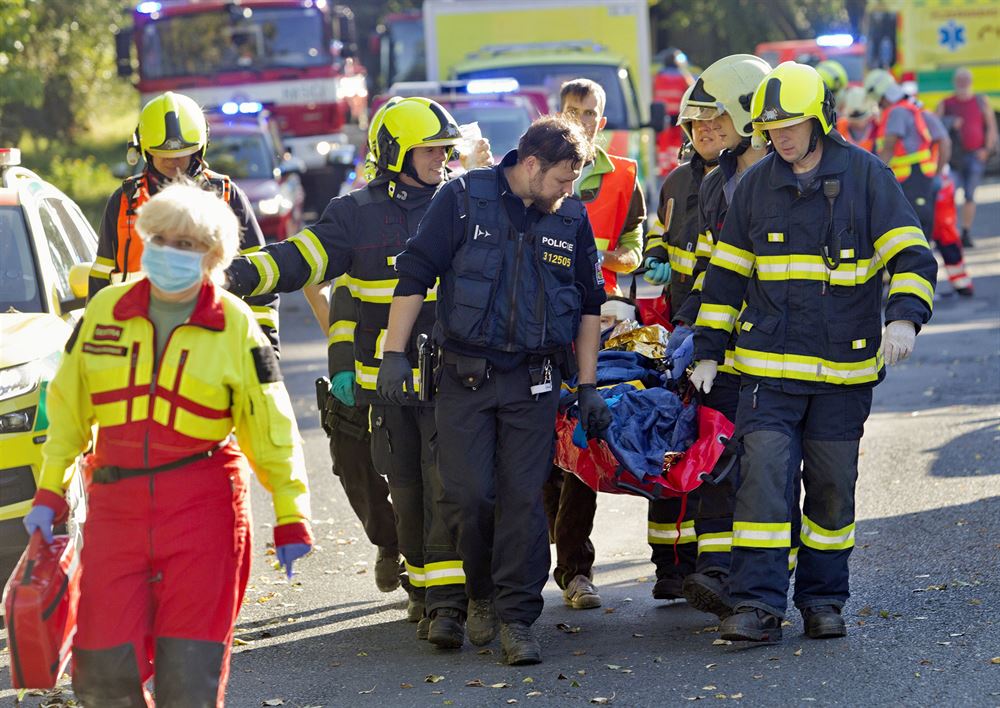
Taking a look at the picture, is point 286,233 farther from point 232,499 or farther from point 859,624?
point 232,499

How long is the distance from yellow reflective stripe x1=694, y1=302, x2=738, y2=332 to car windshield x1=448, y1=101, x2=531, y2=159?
10.0 metres

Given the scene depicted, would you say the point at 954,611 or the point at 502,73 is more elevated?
the point at 502,73

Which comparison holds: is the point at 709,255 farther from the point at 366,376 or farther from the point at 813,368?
the point at 366,376

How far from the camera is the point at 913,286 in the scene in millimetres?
6023

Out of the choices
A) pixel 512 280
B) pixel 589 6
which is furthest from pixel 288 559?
pixel 589 6

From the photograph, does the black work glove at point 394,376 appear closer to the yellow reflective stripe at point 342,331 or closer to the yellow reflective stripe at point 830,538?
the yellow reflective stripe at point 342,331

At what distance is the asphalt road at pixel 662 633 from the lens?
19.1 ft

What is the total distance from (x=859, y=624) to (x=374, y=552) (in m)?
2.76

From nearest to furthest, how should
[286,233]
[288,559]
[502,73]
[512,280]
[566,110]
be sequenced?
[288,559], [512,280], [566,110], [286,233], [502,73]

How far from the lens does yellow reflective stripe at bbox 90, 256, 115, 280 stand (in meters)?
7.19

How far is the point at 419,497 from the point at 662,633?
3.57 ft

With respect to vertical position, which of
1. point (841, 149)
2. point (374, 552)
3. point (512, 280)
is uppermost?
point (841, 149)

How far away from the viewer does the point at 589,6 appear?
867 inches

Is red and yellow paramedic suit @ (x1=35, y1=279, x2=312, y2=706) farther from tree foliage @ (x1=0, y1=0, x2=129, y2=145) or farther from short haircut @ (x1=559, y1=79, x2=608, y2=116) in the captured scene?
tree foliage @ (x1=0, y1=0, x2=129, y2=145)
